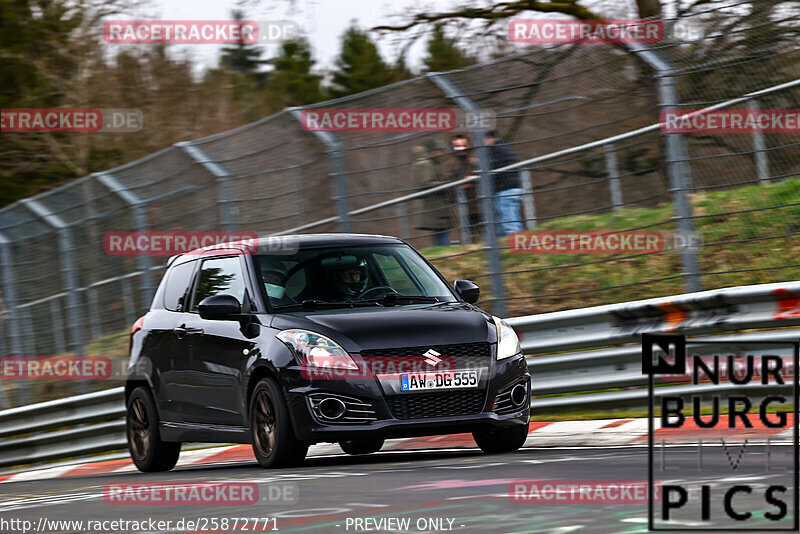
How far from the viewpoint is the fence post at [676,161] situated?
419 inches

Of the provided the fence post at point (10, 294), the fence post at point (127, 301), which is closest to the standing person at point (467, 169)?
the fence post at point (127, 301)

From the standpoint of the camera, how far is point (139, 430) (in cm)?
1137

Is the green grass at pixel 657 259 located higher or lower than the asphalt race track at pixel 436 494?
higher

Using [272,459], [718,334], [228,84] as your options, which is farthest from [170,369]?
[228,84]

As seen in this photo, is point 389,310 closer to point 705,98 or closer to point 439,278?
point 439,278

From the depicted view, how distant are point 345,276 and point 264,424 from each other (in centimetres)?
126

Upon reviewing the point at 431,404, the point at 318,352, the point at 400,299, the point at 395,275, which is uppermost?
the point at 395,275

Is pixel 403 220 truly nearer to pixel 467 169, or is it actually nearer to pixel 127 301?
pixel 467 169

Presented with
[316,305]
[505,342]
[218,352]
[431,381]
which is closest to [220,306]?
[218,352]

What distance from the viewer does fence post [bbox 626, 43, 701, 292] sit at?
10633mm

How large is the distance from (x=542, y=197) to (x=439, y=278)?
1.74m

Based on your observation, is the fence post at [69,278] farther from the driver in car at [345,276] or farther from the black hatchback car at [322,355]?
the driver in car at [345,276]

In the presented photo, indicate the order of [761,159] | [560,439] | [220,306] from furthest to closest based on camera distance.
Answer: [761,159] → [560,439] → [220,306]

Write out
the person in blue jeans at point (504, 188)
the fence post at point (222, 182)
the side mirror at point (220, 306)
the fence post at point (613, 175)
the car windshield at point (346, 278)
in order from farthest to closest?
1. the fence post at point (222, 182)
2. the person in blue jeans at point (504, 188)
3. the fence post at point (613, 175)
4. the car windshield at point (346, 278)
5. the side mirror at point (220, 306)
